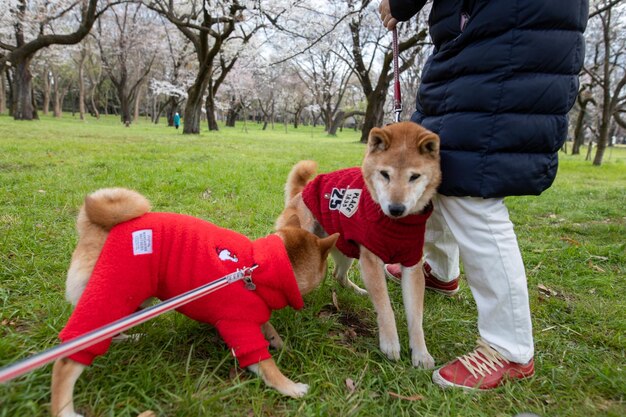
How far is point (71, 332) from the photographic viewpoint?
58.1 inches

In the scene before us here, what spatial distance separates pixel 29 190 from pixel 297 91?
4521 centimetres

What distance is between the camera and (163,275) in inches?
68.5

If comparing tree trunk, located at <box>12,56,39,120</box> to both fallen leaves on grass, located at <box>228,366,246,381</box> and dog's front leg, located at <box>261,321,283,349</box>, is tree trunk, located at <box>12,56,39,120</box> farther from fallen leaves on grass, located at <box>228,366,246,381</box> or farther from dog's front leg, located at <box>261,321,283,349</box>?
fallen leaves on grass, located at <box>228,366,246,381</box>

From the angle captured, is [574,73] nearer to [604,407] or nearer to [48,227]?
[604,407]

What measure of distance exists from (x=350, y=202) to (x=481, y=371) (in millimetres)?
1231

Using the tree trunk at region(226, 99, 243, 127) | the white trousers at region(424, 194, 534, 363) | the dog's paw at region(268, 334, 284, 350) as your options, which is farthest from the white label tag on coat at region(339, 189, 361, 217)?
the tree trunk at region(226, 99, 243, 127)

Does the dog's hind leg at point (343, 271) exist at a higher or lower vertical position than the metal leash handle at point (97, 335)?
lower

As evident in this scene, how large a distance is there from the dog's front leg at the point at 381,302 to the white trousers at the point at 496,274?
0.49m

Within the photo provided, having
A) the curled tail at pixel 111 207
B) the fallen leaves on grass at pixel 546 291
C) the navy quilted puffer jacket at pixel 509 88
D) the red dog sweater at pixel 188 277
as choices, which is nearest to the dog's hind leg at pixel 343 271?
the red dog sweater at pixel 188 277

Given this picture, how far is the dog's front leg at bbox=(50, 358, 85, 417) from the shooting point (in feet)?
4.80

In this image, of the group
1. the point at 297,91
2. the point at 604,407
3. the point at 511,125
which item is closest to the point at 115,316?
the point at 511,125

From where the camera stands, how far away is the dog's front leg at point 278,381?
176 cm

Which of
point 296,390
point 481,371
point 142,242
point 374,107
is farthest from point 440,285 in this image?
point 374,107

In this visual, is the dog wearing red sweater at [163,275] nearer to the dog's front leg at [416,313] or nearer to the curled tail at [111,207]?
the curled tail at [111,207]
